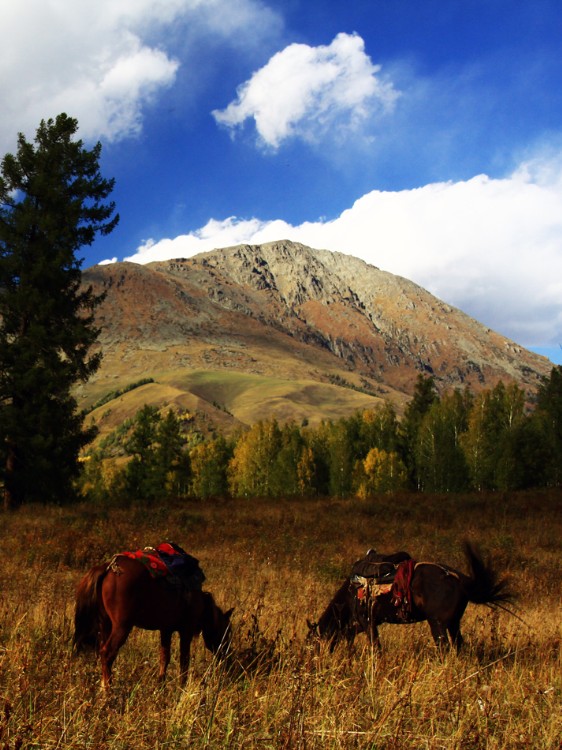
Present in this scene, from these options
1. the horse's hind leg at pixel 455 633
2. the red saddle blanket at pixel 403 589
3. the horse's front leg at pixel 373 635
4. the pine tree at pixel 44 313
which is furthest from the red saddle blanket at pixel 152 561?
the pine tree at pixel 44 313

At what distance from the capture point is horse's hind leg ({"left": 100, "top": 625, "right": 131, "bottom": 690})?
482cm

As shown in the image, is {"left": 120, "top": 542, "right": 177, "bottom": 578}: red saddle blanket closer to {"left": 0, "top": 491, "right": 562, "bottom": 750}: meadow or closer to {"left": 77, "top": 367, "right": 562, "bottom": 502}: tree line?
{"left": 0, "top": 491, "right": 562, "bottom": 750}: meadow

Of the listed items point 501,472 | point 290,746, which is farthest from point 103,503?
point 501,472

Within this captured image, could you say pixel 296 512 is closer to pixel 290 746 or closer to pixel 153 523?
pixel 153 523

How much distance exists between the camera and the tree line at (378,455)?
48.0m

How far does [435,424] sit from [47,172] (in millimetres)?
44421

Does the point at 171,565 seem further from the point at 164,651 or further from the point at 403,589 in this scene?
the point at 403,589

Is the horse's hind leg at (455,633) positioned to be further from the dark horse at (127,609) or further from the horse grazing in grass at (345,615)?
the dark horse at (127,609)

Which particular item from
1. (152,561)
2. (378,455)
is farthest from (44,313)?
(378,455)

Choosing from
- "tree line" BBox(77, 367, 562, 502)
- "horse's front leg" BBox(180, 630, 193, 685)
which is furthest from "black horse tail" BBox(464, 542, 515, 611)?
"tree line" BBox(77, 367, 562, 502)

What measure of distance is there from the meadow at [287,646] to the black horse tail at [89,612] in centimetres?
14

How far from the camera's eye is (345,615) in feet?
21.5

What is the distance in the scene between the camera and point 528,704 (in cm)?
410

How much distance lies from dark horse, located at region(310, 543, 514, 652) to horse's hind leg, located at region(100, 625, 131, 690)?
7.91 ft
